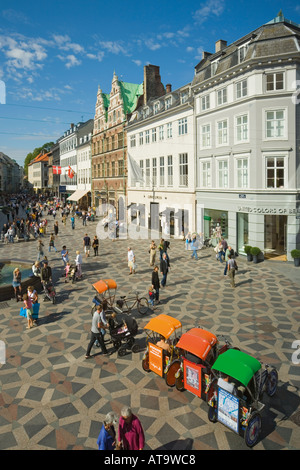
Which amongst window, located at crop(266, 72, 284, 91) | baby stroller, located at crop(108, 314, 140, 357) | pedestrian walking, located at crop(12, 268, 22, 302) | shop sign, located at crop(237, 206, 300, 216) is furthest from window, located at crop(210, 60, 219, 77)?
baby stroller, located at crop(108, 314, 140, 357)

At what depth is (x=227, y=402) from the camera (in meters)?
7.28

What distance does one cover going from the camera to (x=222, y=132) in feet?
91.0

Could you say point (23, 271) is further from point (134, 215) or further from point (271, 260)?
point (134, 215)

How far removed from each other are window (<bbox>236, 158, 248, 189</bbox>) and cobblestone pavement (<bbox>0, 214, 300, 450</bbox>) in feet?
28.6

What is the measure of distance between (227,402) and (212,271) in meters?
14.7

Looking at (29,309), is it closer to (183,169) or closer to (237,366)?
(237,366)

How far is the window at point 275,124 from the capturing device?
77.0 ft

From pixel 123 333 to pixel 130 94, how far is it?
47.0 meters

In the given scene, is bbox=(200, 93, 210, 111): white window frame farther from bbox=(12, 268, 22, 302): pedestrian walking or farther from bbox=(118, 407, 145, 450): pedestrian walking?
bbox=(118, 407, 145, 450): pedestrian walking

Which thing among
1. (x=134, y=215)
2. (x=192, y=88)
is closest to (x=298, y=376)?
(x=192, y=88)

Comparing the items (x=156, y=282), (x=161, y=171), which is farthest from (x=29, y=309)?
(x=161, y=171)
